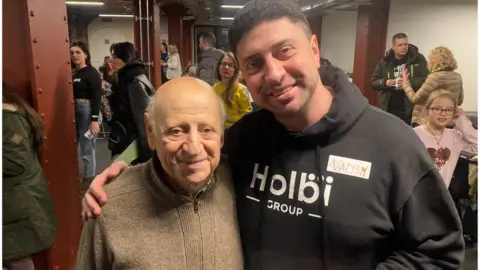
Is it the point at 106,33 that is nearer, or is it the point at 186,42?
the point at 186,42

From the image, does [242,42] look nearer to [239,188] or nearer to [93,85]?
[239,188]

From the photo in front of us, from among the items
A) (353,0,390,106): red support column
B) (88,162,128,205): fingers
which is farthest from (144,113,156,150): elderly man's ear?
(353,0,390,106): red support column

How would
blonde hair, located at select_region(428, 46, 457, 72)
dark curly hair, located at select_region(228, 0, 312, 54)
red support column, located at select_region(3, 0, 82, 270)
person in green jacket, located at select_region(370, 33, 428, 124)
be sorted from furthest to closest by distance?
red support column, located at select_region(3, 0, 82, 270) → blonde hair, located at select_region(428, 46, 457, 72) → person in green jacket, located at select_region(370, 33, 428, 124) → dark curly hair, located at select_region(228, 0, 312, 54)

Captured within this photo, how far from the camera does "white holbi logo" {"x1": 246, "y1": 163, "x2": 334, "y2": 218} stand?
91 cm

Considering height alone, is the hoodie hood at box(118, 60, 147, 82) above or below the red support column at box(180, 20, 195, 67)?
below

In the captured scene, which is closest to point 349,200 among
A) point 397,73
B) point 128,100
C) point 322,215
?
point 322,215

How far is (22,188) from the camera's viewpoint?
5.44ft

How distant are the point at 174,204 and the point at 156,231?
0.23 ft

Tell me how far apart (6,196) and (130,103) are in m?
0.60

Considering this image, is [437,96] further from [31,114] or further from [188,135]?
[31,114]

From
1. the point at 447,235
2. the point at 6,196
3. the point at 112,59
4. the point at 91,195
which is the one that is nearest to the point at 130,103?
the point at 112,59

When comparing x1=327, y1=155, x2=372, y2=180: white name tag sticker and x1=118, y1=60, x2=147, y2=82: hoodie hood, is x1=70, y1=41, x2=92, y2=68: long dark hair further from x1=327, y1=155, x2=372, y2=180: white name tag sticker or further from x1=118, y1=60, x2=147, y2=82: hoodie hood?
x1=327, y1=155, x2=372, y2=180: white name tag sticker

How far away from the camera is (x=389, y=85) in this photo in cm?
136

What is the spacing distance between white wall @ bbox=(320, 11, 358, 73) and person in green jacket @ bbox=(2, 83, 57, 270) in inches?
47.2
